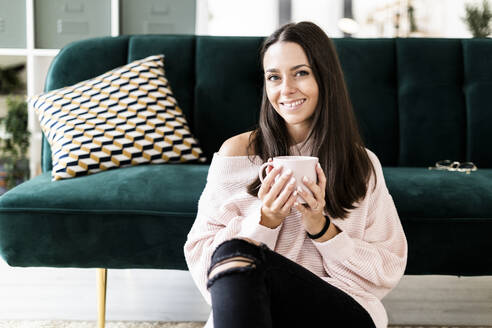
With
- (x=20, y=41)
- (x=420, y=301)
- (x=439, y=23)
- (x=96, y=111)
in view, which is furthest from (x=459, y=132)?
(x=439, y=23)

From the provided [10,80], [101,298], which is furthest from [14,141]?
[101,298]

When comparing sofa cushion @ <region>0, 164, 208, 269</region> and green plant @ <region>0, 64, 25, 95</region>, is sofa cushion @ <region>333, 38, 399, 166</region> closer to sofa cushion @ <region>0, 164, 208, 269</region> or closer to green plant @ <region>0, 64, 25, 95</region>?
sofa cushion @ <region>0, 164, 208, 269</region>

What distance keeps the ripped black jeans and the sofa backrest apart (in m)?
1.09

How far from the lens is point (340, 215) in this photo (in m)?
1.11

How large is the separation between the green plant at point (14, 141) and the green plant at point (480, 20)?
308cm

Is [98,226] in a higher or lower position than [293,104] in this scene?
lower

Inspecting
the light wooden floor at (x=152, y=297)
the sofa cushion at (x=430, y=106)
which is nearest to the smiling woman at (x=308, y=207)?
the light wooden floor at (x=152, y=297)

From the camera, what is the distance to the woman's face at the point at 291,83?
44.6 inches

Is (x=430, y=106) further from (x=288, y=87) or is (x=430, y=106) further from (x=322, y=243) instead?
(x=322, y=243)

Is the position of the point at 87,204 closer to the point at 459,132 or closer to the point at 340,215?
the point at 340,215

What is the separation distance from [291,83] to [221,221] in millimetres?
357

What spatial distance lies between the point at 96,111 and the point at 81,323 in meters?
0.72

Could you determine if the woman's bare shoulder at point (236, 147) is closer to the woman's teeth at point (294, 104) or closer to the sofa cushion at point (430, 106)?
the woman's teeth at point (294, 104)

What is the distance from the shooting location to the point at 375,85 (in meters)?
1.94
